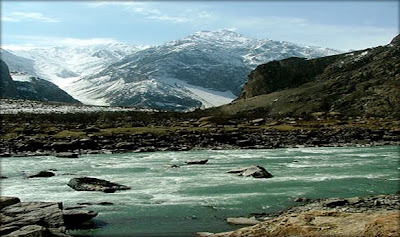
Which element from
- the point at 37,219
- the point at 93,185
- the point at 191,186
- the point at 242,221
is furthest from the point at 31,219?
the point at 191,186

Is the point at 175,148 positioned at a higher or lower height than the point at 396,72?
lower

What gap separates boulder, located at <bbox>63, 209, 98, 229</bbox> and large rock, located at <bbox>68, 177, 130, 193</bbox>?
10.8m

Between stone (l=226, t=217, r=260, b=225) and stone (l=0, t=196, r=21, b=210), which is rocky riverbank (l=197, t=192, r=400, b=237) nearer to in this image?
stone (l=226, t=217, r=260, b=225)

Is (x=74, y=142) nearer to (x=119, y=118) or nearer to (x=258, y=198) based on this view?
(x=258, y=198)

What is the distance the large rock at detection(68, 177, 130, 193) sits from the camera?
43156mm

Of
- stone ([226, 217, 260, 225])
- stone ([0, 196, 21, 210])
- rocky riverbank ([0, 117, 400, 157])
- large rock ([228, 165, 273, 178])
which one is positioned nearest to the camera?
stone ([226, 217, 260, 225])

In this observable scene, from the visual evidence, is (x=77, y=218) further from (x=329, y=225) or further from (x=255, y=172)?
(x=255, y=172)

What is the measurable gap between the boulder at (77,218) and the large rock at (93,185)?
10794 mm

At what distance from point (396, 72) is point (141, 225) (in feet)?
628

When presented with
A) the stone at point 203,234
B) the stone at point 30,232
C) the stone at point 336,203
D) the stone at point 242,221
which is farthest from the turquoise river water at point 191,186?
the stone at point 30,232

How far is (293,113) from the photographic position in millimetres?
186125

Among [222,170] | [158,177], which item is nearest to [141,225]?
[158,177]

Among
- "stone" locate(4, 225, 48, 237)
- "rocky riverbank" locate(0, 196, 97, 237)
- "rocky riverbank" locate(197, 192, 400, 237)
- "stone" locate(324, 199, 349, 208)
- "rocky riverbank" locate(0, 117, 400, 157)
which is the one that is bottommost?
"rocky riverbank" locate(0, 117, 400, 157)

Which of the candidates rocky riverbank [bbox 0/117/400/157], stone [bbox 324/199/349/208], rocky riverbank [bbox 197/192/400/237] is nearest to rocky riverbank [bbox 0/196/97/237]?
rocky riverbank [bbox 197/192/400/237]
